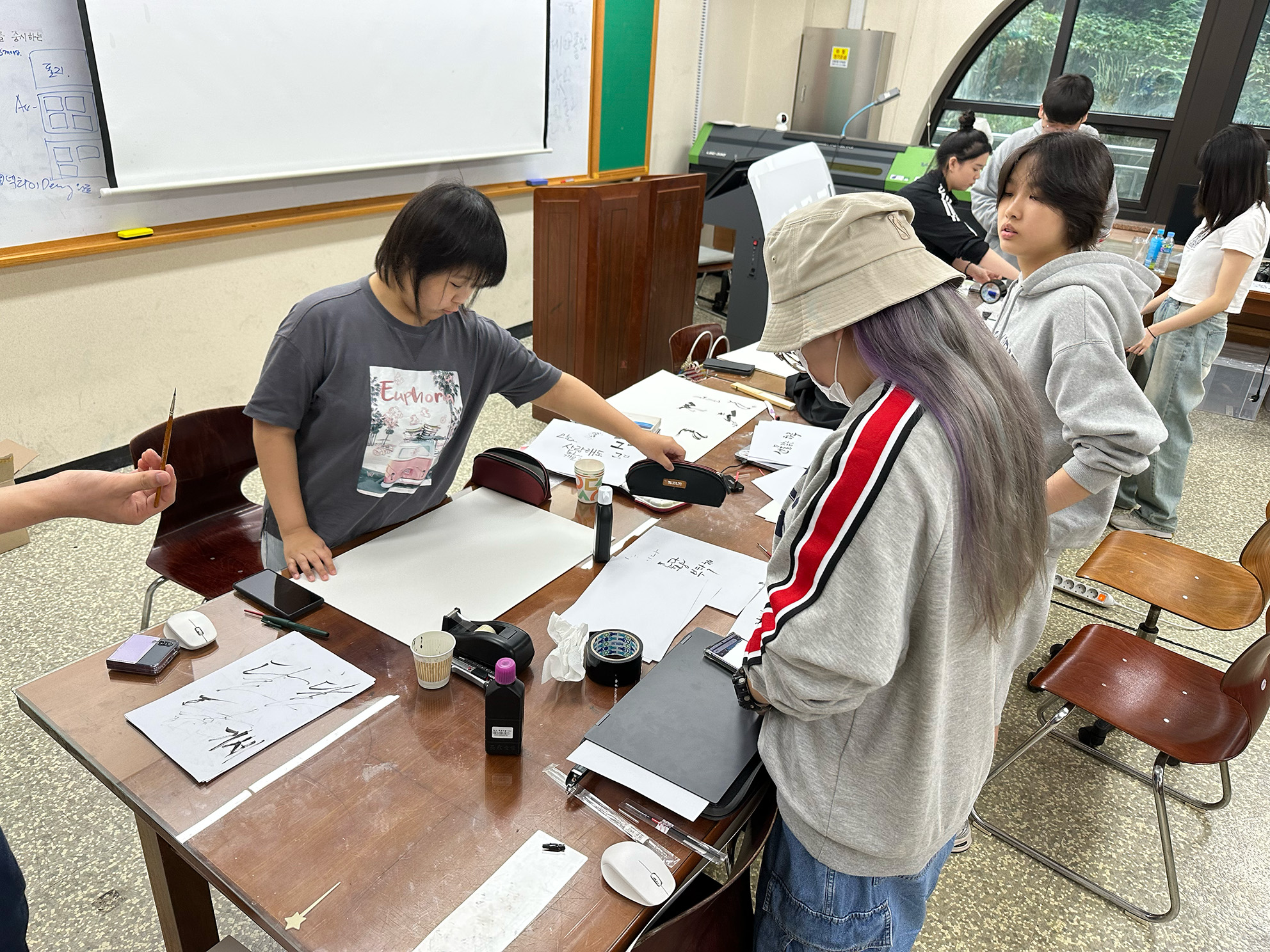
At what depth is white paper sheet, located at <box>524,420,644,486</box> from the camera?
1962mm

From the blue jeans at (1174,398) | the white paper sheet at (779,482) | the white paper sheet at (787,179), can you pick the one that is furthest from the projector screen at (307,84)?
the blue jeans at (1174,398)

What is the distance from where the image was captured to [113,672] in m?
1.23

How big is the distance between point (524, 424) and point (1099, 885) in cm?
296

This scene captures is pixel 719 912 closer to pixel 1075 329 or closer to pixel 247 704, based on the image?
pixel 247 704

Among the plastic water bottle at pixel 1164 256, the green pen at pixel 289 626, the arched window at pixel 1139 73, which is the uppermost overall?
the arched window at pixel 1139 73

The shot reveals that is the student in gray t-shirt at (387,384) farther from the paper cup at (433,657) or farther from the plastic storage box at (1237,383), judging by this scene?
the plastic storage box at (1237,383)

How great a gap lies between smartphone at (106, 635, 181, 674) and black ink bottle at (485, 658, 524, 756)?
0.53 meters

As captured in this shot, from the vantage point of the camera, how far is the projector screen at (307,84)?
289 cm

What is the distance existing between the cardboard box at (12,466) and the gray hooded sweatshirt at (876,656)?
8.92ft

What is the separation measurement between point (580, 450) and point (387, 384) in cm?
62

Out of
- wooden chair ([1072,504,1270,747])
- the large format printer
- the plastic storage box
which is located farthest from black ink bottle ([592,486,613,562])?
the plastic storage box

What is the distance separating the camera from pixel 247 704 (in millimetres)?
1181

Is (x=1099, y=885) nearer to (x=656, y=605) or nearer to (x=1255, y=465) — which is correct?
(x=656, y=605)

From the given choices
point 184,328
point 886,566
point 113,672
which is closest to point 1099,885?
point 886,566
